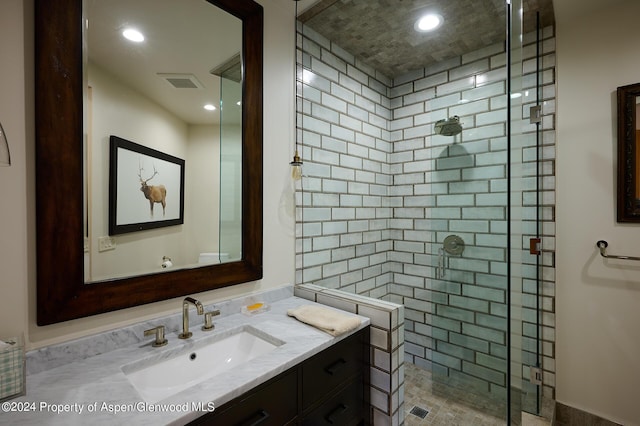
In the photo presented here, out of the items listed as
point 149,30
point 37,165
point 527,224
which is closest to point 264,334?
point 37,165

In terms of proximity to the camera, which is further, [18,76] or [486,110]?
[486,110]

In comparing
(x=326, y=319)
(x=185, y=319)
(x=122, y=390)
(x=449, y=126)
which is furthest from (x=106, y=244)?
(x=449, y=126)

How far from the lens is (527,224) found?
1.75 metres

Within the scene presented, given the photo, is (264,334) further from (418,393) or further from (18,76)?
(418,393)

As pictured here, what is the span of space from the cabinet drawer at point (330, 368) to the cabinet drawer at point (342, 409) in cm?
5

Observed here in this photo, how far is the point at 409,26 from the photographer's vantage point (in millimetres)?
1958

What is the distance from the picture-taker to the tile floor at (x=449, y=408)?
1.85 meters

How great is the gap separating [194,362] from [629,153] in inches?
100

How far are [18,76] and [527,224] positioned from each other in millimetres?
2451

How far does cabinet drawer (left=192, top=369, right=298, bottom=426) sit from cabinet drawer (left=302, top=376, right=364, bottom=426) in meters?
0.14

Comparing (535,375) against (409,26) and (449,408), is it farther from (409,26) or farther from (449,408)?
(409,26)

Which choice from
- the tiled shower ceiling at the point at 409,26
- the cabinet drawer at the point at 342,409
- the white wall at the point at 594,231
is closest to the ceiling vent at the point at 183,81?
the tiled shower ceiling at the point at 409,26

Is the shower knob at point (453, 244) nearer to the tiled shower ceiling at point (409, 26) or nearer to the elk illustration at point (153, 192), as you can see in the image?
the tiled shower ceiling at point (409, 26)

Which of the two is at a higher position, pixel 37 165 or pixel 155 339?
pixel 37 165
